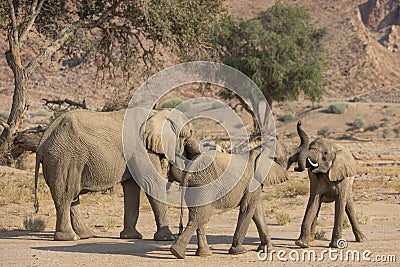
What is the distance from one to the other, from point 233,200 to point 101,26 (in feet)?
35.2

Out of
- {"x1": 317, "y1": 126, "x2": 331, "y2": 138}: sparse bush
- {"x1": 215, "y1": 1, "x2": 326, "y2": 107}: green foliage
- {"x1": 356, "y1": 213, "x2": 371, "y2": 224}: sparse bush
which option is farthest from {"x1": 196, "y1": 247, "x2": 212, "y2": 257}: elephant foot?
{"x1": 317, "y1": 126, "x2": 331, "y2": 138}: sparse bush

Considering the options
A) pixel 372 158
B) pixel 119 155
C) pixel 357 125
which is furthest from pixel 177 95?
pixel 119 155

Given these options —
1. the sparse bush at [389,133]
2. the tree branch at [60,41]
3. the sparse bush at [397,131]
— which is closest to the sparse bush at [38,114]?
the sparse bush at [389,133]

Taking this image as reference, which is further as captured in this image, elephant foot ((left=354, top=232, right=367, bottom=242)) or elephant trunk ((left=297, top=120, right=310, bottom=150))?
elephant foot ((left=354, top=232, right=367, bottom=242))

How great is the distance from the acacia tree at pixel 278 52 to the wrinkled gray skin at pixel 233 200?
1005 inches

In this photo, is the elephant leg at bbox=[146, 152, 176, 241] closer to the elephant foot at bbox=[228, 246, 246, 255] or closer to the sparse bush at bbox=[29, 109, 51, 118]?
the elephant foot at bbox=[228, 246, 246, 255]

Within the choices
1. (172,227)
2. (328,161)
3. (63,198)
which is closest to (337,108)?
(172,227)

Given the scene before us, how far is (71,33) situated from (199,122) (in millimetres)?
35502

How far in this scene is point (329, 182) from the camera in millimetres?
10625

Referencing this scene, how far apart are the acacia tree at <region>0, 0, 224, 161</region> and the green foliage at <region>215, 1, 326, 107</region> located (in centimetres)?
1655

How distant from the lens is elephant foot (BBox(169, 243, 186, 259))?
9.24 metres

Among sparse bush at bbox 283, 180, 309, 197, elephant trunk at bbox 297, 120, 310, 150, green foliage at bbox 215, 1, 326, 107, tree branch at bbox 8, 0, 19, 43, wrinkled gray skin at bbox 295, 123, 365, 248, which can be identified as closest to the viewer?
elephant trunk at bbox 297, 120, 310, 150

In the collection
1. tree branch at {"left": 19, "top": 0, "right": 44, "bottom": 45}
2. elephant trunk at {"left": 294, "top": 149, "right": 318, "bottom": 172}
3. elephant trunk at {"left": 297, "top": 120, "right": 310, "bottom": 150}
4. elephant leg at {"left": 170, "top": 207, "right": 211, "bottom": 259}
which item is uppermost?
tree branch at {"left": 19, "top": 0, "right": 44, "bottom": 45}

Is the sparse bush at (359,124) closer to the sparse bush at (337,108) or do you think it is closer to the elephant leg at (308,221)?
the sparse bush at (337,108)
